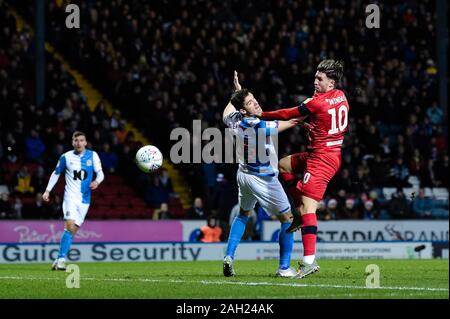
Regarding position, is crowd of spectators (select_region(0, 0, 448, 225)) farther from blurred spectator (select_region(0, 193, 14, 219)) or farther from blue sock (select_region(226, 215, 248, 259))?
blue sock (select_region(226, 215, 248, 259))

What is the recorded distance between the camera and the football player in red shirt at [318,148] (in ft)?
38.6

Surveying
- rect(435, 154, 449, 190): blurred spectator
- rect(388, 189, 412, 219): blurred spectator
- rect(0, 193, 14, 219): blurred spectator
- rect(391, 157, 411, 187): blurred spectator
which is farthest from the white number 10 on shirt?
rect(435, 154, 449, 190): blurred spectator

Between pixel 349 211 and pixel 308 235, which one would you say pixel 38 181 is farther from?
pixel 308 235

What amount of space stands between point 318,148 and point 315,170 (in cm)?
30

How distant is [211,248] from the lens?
70.2 ft

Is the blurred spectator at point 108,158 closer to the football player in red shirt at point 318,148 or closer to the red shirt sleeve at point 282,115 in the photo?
the football player in red shirt at point 318,148

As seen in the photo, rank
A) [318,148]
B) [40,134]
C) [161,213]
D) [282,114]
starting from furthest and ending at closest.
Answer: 1. [40,134]
2. [161,213]
3. [318,148]
4. [282,114]

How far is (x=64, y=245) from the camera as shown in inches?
615

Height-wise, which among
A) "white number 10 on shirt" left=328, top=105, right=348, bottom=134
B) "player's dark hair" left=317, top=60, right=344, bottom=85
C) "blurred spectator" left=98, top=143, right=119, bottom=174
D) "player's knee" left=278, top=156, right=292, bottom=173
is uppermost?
"player's dark hair" left=317, top=60, right=344, bottom=85

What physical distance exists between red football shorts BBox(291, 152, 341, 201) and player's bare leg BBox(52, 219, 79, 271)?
4.86 m

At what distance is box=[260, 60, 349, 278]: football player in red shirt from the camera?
1177cm

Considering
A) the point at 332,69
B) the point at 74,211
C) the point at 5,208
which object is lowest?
the point at 5,208

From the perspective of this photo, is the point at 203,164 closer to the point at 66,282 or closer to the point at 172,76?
the point at 172,76


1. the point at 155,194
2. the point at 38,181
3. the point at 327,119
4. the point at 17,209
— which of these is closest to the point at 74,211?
the point at 327,119
